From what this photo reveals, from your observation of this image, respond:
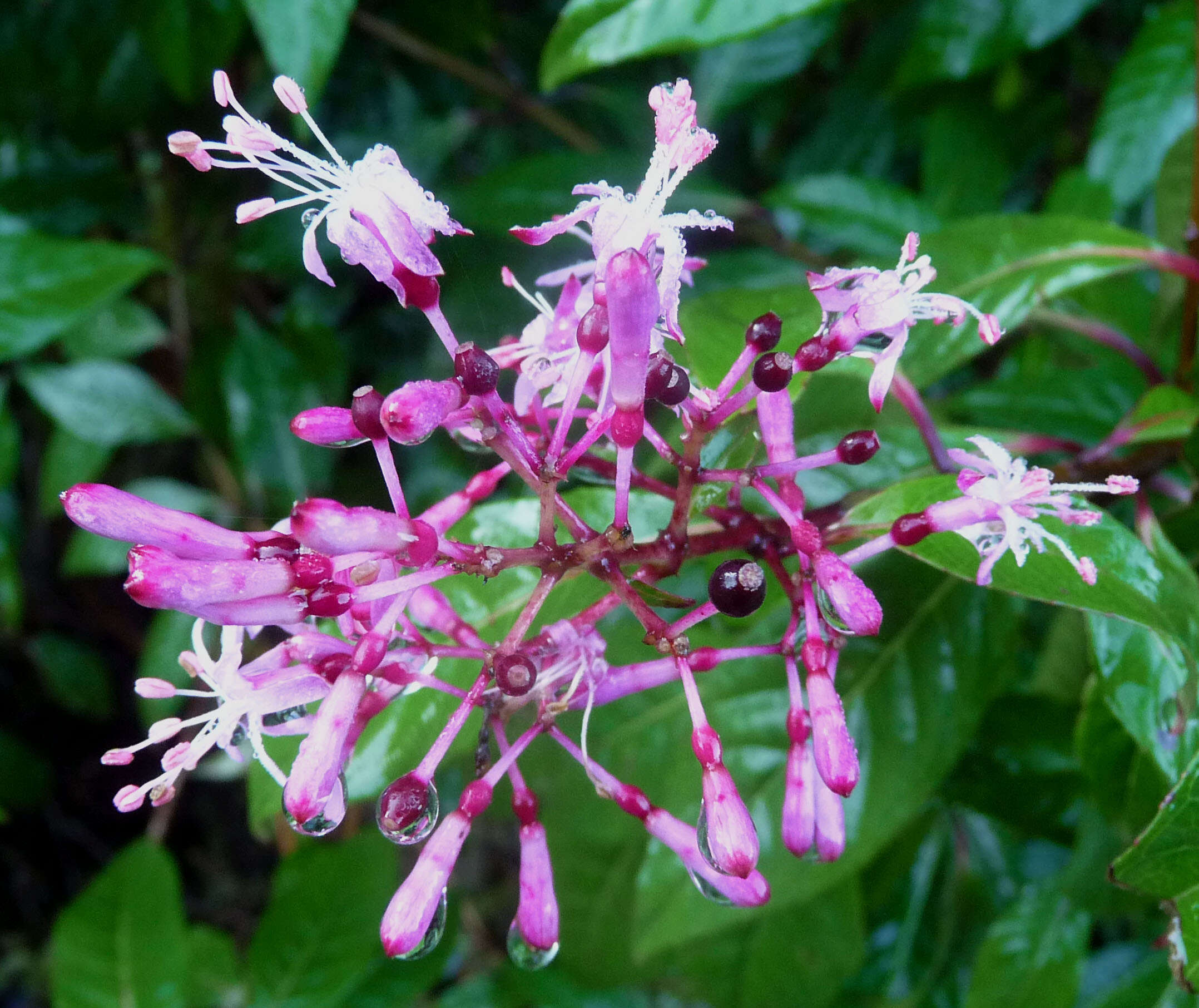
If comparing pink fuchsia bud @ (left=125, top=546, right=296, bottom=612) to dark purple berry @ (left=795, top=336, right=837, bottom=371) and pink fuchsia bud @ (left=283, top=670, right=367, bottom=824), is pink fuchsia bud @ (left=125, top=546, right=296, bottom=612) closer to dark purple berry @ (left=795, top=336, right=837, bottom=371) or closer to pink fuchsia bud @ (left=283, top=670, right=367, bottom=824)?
pink fuchsia bud @ (left=283, top=670, right=367, bottom=824)

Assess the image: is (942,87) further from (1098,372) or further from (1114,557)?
(1114,557)

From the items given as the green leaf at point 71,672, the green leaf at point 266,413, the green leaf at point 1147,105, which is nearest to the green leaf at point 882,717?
the green leaf at point 1147,105

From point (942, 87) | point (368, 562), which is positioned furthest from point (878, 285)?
point (942, 87)

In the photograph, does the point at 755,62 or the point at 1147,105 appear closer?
the point at 1147,105

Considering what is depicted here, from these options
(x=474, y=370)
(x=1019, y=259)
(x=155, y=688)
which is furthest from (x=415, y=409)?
(x=1019, y=259)

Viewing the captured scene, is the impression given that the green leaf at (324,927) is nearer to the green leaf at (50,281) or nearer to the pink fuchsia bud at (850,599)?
the green leaf at (50,281)

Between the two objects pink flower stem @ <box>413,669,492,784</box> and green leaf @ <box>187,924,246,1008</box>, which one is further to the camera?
green leaf @ <box>187,924,246,1008</box>

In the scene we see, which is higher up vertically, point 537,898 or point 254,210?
point 254,210

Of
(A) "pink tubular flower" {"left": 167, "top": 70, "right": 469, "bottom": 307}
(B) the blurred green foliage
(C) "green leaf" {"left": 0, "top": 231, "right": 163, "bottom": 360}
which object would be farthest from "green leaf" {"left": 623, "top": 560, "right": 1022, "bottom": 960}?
(C) "green leaf" {"left": 0, "top": 231, "right": 163, "bottom": 360}

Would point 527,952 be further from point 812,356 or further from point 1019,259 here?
point 1019,259
